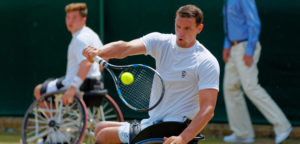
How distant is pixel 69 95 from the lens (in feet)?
17.2

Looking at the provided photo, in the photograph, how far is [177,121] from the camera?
349cm

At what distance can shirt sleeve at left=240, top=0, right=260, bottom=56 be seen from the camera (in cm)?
586

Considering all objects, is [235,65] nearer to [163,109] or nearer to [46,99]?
[46,99]

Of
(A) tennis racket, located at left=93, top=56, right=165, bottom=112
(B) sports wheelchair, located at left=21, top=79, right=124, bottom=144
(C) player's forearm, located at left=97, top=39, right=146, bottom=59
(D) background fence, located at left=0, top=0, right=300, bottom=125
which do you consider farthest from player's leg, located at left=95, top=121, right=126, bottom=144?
(D) background fence, located at left=0, top=0, right=300, bottom=125

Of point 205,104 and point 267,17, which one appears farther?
point 267,17

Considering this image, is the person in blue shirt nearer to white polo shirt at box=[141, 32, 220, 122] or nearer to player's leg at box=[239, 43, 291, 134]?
player's leg at box=[239, 43, 291, 134]

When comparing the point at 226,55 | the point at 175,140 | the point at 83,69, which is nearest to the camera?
the point at 175,140

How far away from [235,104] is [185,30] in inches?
109

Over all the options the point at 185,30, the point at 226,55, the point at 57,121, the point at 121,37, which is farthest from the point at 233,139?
the point at 185,30

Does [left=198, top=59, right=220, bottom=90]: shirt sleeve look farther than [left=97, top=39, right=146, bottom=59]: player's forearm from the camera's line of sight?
No

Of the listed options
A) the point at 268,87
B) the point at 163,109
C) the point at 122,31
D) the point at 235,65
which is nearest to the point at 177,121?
the point at 163,109

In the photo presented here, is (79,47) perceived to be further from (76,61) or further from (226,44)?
(226,44)

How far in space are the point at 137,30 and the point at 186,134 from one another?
3.65m

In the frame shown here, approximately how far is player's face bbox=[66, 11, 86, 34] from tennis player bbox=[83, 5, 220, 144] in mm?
2350
